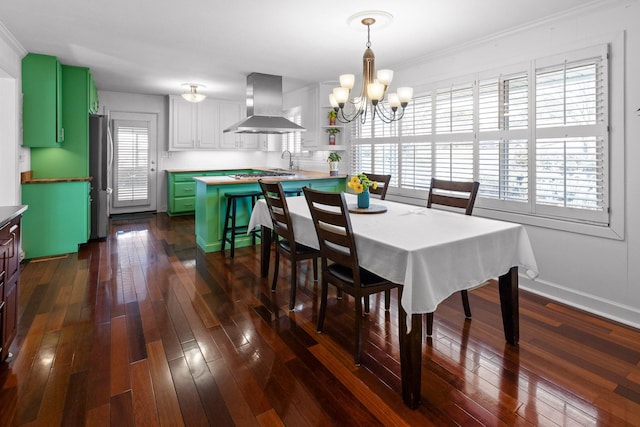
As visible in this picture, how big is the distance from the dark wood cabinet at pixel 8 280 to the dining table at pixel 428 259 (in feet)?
5.66

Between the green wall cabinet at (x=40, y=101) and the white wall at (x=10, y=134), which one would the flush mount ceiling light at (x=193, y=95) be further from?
the white wall at (x=10, y=134)

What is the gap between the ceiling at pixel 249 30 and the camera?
2850 millimetres

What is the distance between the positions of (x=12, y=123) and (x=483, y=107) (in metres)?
4.84

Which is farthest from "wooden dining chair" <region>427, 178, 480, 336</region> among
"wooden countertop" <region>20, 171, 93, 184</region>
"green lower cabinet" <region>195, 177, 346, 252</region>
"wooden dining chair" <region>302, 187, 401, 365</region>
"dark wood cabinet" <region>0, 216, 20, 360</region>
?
"wooden countertop" <region>20, 171, 93, 184</region>

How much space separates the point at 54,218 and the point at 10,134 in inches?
40.0

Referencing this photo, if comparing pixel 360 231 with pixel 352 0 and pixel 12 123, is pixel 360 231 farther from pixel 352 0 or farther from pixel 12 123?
pixel 12 123

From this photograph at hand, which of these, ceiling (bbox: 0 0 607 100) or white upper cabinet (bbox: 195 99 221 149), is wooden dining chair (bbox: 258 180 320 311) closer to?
ceiling (bbox: 0 0 607 100)

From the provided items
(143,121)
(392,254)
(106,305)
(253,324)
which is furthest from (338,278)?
(143,121)

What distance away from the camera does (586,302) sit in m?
2.89

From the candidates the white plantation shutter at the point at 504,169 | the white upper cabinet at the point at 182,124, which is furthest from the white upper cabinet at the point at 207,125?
the white plantation shutter at the point at 504,169

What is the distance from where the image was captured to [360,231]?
83.3 inches

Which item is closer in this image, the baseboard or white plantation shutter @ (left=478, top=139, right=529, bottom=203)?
the baseboard

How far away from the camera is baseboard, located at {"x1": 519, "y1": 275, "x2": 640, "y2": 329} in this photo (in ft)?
8.70

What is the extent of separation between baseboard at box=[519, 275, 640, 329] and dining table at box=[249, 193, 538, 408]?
1.05 m
